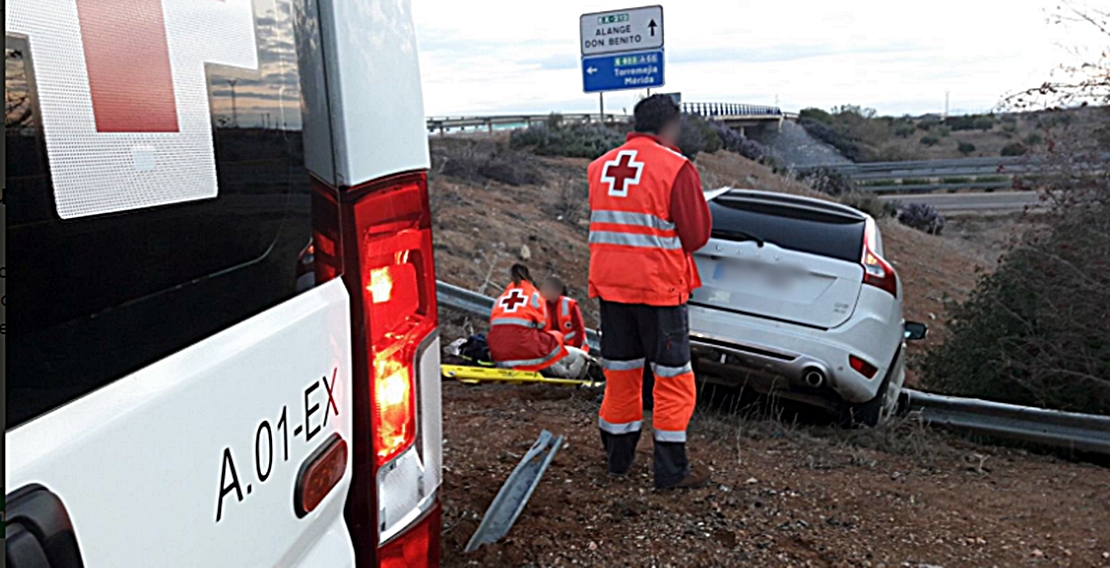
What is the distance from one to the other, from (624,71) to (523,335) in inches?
235

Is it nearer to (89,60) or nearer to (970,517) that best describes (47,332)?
(89,60)

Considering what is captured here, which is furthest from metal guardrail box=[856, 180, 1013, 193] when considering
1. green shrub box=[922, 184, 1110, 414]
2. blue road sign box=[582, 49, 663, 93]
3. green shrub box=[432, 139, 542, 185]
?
green shrub box=[922, 184, 1110, 414]

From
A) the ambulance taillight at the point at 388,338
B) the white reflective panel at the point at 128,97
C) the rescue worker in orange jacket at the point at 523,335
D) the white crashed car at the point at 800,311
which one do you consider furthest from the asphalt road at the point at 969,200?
the white reflective panel at the point at 128,97

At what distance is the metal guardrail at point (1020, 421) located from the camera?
5.85 m

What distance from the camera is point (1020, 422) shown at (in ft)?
20.0

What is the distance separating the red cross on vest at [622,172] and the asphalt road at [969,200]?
23.1 meters

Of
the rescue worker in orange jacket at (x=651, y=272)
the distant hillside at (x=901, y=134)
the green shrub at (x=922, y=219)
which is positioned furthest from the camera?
the distant hillside at (x=901, y=134)

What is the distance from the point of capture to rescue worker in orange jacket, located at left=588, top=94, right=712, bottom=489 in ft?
14.3

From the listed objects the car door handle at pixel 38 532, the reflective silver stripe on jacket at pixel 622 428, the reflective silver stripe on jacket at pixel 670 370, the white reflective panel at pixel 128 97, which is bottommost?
the reflective silver stripe on jacket at pixel 622 428

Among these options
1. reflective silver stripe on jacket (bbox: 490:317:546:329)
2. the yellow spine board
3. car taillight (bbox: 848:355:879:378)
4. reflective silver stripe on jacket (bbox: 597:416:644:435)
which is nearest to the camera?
reflective silver stripe on jacket (bbox: 597:416:644:435)

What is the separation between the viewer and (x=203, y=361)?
1.37 meters

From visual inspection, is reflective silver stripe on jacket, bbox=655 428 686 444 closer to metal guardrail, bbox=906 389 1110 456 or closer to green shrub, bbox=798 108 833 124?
metal guardrail, bbox=906 389 1110 456

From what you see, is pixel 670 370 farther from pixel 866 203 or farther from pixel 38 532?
pixel 866 203

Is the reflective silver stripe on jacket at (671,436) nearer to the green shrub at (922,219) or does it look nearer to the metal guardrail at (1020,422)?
the metal guardrail at (1020,422)
